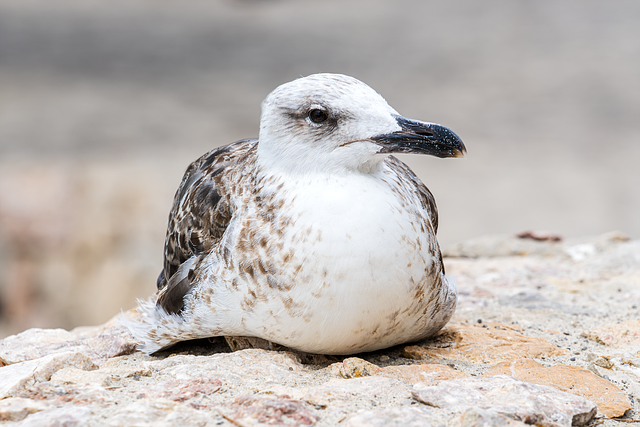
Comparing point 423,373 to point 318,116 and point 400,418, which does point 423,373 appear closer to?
point 400,418

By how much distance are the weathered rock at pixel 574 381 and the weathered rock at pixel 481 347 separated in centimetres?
13

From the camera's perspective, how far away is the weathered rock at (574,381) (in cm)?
234

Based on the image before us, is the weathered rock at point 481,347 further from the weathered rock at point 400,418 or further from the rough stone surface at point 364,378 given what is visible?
the weathered rock at point 400,418

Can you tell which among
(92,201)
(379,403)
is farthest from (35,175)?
(379,403)

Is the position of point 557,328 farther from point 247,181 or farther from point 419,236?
point 247,181

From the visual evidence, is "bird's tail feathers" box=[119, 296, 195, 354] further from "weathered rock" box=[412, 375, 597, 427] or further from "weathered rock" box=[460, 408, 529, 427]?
"weathered rock" box=[460, 408, 529, 427]

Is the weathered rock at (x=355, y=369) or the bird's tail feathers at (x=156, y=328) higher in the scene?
the bird's tail feathers at (x=156, y=328)

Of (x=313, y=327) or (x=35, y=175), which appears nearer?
(x=313, y=327)

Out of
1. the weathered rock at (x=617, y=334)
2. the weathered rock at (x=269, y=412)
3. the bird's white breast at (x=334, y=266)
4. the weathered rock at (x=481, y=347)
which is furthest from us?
the weathered rock at (x=617, y=334)

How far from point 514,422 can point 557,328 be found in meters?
1.52

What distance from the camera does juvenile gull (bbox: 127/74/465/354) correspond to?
2469mm

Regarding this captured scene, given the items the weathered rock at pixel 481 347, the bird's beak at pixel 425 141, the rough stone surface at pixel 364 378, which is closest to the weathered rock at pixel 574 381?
the rough stone surface at pixel 364 378

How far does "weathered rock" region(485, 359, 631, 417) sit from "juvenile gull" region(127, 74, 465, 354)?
0.41m

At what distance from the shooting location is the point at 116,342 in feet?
10.5
